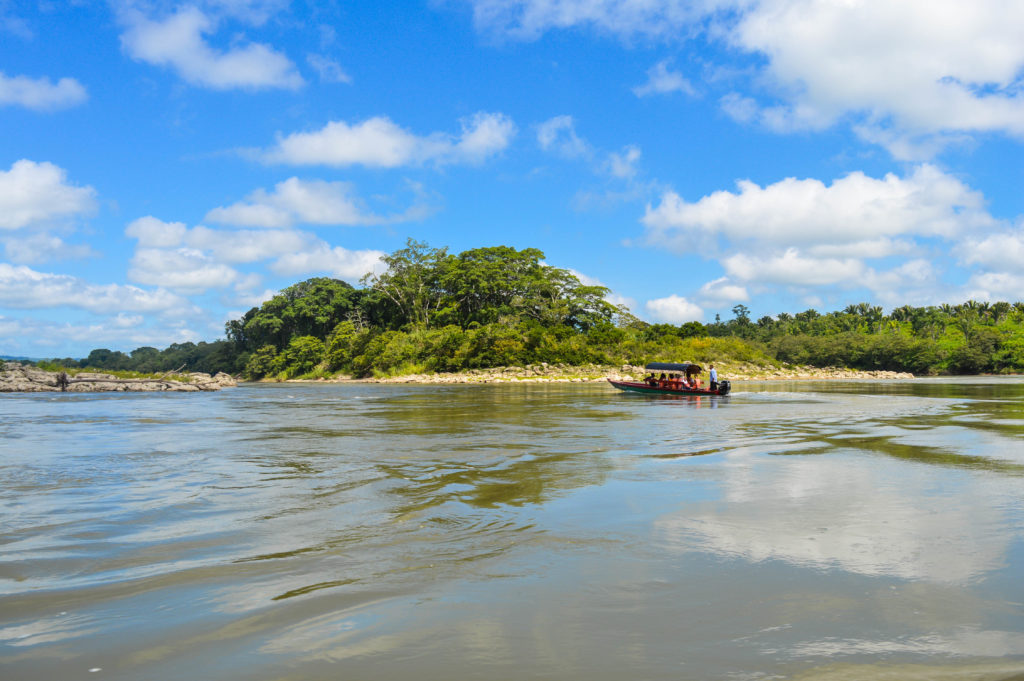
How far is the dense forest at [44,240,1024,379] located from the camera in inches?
2498

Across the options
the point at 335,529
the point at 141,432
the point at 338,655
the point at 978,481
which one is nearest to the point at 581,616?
the point at 338,655

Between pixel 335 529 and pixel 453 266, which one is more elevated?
pixel 453 266

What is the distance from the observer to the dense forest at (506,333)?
208 ft

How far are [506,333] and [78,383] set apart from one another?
34.8 metres

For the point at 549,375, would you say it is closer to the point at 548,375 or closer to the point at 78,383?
the point at 548,375

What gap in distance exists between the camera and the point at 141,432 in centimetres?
1576

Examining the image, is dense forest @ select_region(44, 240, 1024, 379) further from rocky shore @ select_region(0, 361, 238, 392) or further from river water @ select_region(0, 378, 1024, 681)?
river water @ select_region(0, 378, 1024, 681)

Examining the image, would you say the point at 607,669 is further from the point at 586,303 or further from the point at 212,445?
the point at 586,303

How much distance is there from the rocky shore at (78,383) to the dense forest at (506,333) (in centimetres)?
1368

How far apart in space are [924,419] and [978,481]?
39.2 ft

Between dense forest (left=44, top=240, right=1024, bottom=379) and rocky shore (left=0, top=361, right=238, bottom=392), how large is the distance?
44.9 feet

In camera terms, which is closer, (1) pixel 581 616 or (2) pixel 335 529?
(1) pixel 581 616

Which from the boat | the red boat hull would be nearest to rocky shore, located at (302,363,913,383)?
the boat

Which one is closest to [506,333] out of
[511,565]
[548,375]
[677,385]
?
[548,375]
